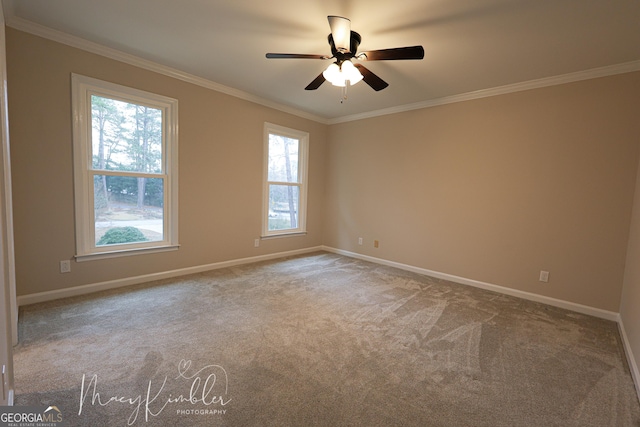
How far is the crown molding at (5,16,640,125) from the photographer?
2.51m

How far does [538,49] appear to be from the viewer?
2498 mm

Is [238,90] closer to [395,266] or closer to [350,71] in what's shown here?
[350,71]

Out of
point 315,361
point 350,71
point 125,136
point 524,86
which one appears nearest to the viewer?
point 315,361

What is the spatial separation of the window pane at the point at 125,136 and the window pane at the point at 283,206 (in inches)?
71.5

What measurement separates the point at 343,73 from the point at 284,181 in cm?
277

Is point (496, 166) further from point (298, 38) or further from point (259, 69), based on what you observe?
point (259, 69)

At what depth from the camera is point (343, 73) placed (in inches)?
89.7

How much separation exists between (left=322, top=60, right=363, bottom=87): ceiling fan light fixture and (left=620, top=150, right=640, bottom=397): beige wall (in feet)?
8.92

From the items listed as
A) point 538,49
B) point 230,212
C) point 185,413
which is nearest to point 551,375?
point 185,413

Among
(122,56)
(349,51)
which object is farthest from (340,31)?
(122,56)

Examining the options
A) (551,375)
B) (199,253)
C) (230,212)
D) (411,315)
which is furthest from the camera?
(230,212)

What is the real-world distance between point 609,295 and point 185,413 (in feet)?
12.9

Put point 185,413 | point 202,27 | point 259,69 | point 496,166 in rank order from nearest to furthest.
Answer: point 185,413 → point 202,27 → point 259,69 → point 496,166

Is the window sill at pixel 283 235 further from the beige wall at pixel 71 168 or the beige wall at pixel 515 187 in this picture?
the beige wall at pixel 515 187
